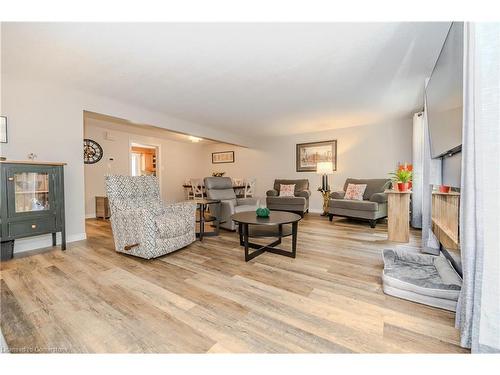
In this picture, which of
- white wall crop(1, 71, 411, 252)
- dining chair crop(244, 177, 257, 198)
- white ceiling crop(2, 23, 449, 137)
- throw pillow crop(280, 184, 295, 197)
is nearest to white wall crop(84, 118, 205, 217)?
white wall crop(1, 71, 411, 252)

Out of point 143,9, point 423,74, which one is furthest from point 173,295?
point 423,74

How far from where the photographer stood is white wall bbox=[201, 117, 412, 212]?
4.87 metres

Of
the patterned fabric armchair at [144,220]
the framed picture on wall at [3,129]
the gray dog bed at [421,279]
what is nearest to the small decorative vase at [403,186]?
the gray dog bed at [421,279]

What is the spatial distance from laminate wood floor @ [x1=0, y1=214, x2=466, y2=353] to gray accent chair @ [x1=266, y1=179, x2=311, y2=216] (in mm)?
2510

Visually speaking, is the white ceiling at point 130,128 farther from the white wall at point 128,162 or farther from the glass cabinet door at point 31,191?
the glass cabinet door at point 31,191

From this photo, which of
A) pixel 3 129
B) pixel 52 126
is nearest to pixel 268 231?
pixel 52 126

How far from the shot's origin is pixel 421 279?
5.71 ft

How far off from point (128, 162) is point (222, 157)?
2892mm

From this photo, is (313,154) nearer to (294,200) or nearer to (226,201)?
(294,200)

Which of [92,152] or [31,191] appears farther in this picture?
[92,152]

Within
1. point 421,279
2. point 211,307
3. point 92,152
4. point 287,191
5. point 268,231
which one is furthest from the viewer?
point 287,191

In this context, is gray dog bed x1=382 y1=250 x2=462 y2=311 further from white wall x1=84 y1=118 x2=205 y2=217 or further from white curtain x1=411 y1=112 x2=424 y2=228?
white wall x1=84 y1=118 x2=205 y2=217

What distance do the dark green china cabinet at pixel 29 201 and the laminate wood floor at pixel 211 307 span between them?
32 centimetres

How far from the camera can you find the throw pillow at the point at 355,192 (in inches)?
181
